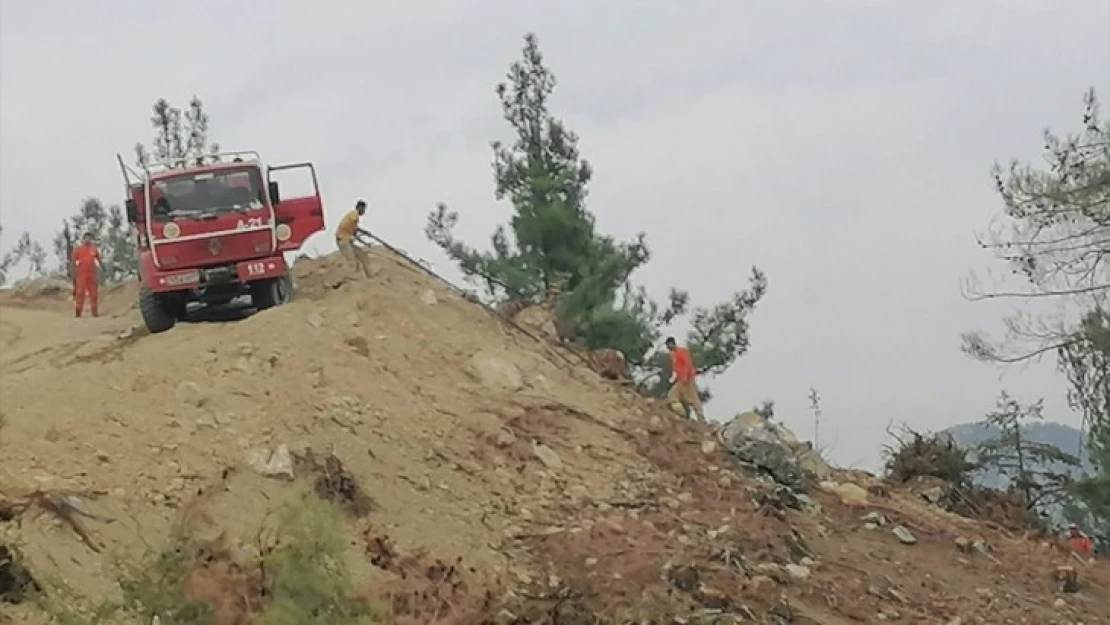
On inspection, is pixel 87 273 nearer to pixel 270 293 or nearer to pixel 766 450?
pixel 270 293

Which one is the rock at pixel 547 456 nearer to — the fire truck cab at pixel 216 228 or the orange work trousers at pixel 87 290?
the fire truck cab at pixel 216 228

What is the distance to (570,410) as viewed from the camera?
14.8 meters

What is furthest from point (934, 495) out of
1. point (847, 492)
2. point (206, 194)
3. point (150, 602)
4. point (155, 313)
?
point (150, 602)

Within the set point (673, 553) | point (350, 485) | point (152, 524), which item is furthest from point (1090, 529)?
point (152, 524)

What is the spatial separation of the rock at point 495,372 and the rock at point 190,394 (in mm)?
3048

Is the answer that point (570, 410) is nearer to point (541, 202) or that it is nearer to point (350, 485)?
point (350, 485)

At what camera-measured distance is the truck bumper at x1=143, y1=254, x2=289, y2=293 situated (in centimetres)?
1694

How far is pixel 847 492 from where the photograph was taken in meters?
15.0

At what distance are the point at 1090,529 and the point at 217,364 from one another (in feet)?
43.0

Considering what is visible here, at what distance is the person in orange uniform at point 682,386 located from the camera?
54.5 feet

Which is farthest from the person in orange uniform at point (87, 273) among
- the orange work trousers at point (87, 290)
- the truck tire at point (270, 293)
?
the truck tire at point (270, 293)

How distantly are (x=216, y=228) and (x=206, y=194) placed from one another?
54 centimetres

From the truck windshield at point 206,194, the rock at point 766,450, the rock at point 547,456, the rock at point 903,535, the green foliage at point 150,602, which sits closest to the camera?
the green foliage at point 150,602

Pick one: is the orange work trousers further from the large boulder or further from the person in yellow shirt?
the large boulder
